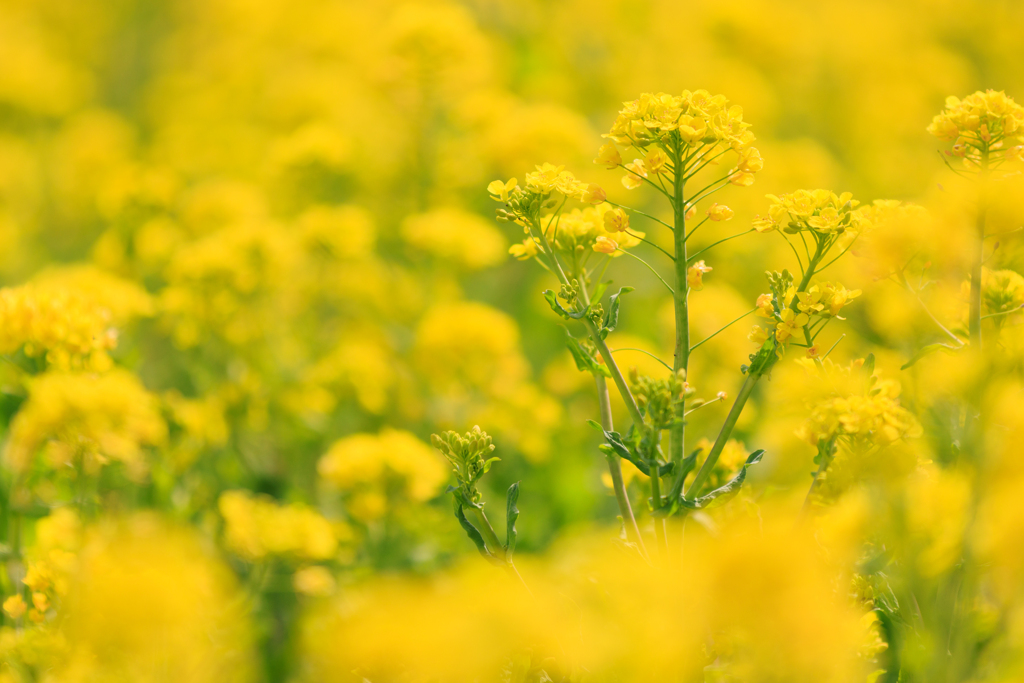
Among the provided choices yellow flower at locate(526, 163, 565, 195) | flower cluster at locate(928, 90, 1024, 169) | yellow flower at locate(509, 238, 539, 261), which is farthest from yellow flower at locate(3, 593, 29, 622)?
flower cluster at locate(928, 90, 1024, 169)

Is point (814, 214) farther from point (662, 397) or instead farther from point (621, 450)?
point (621, 450)

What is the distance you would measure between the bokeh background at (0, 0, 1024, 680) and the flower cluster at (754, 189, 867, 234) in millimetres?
173

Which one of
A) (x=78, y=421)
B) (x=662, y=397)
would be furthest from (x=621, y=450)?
(x=78, y=421)

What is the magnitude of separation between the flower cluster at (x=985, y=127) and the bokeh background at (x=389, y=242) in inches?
5.9

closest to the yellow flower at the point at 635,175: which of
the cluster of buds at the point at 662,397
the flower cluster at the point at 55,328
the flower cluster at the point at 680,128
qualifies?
the flower cluster at the point at 680,128

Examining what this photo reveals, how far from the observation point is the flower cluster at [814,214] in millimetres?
1284

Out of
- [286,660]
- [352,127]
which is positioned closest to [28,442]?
[286,660]

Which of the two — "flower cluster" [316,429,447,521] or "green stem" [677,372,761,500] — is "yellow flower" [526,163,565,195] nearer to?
"green stem" [677,372,761,500]

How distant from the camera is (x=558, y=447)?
3.21m

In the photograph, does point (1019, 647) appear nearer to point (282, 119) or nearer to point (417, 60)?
point (417, 60)

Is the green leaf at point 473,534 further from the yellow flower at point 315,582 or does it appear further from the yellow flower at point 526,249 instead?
the yellow flower at point 315,582

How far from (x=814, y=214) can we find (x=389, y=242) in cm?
290

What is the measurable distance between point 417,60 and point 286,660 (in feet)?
9.22

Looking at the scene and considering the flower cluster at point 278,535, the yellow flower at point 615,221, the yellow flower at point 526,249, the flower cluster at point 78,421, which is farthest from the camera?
the flower cluster at point 278,535
